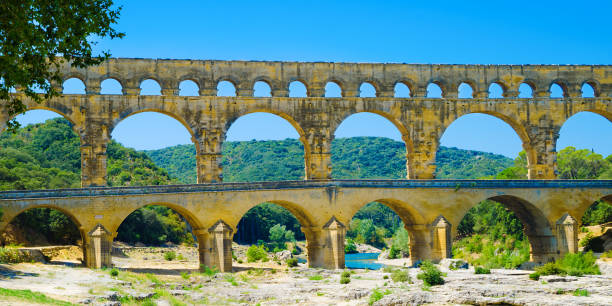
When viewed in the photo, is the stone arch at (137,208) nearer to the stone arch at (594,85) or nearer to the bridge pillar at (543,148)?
the bridge pillar at (543,148)

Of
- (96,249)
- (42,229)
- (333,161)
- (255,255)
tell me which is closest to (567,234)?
(255,255)

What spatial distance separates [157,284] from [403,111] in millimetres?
15353

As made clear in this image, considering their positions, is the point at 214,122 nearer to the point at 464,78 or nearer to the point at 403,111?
the point at 403,111

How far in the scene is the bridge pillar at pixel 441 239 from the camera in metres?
30.7

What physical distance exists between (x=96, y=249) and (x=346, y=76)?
1444 cm

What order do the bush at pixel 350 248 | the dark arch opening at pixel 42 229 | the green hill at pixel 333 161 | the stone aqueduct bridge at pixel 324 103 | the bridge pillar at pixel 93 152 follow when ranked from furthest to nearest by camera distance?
the green hill at pixel 333 161, the bush at pixel 350 248, the dark arch opening at pixel 42 229, the stone aqueduct bridge at pixel 324 103, the bridge pillar at pixel 93 152

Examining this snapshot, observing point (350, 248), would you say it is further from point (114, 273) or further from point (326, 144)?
point (114, 273)

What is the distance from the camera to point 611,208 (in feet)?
136

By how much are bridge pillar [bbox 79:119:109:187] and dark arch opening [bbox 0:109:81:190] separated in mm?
10069

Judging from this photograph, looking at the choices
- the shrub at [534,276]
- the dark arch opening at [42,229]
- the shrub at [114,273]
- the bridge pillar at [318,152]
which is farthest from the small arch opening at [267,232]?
the shrub at [534,276]

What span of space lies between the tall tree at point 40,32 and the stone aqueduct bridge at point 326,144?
35.4 ft

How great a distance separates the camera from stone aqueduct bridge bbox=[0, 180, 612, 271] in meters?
26.8

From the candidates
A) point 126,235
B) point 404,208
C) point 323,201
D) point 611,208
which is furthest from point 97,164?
point 611,208

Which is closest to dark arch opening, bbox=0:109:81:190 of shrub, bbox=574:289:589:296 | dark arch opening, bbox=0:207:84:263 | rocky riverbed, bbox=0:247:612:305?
dark arch opening, bbox=0:207:84:263
